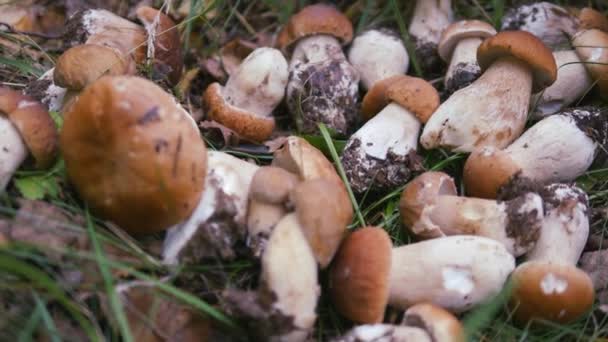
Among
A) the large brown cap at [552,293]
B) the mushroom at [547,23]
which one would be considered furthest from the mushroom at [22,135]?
the mushroom at [547,23]

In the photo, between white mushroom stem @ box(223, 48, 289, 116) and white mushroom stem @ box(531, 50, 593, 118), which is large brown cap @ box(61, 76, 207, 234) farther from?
white mushroom stem @ box(531, 50, 593, 118)

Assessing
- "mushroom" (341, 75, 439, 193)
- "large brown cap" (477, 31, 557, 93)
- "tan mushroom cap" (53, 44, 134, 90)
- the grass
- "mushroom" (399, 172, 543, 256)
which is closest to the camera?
the grass

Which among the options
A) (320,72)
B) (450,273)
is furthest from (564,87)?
(450,273)

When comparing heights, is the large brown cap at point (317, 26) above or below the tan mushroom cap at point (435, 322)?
above

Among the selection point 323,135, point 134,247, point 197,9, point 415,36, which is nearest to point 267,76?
point 323,135

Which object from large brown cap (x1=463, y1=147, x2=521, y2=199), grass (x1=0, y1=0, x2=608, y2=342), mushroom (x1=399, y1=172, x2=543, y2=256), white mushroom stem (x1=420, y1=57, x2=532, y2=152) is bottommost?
grass (x1=0, y1=0, x2=608, y2=342)

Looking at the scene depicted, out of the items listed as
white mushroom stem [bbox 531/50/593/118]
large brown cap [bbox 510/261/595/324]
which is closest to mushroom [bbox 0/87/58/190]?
large brown cap [bbox 510/261/595/324]

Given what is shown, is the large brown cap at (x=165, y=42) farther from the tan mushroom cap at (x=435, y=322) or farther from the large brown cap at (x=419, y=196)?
the tan mushroom cap at (x=435, y=322)
